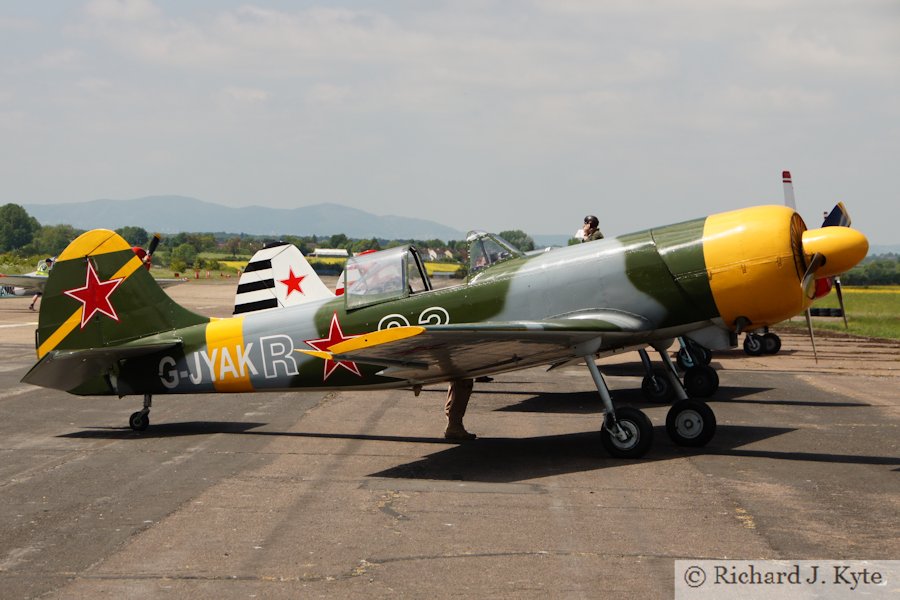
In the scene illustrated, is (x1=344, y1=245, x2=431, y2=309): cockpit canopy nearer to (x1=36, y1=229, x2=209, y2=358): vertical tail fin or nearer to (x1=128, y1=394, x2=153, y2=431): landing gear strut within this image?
(x1=36, y1=229, x2=209, y2=358): vertical tail fin

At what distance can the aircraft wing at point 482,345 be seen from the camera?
886 centimetres

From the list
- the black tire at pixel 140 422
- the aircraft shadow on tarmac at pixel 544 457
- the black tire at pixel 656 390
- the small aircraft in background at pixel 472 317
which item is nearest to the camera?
the aircraft shadow on tarmac at pixel 544 457

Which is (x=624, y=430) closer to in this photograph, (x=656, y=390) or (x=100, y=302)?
(x=656, y=390)

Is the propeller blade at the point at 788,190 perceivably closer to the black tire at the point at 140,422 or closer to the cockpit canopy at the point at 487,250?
the cockpit canopy at the point at 487,250

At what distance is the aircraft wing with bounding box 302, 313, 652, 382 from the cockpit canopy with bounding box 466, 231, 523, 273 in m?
1.52

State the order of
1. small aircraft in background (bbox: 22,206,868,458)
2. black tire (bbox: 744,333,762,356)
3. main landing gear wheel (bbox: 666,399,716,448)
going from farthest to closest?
1. black tire (bbox: 744,333,762,356)
2. main landing gear wheel (bbox: 666,399,716,448)
3. small aircraft in background (bbox: 22,206,868,458)

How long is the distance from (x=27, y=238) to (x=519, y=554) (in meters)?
201

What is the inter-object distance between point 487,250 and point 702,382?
17.5 ft

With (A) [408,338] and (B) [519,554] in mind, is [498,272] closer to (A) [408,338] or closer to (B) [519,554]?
(A) [408,338]

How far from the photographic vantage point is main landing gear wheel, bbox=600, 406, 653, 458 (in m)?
10.1

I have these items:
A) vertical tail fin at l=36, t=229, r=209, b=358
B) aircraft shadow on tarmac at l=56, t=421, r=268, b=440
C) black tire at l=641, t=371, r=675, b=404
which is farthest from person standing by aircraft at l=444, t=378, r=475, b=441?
black tire at l=641, t=371, r=675, b=404

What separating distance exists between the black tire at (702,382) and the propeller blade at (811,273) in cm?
541

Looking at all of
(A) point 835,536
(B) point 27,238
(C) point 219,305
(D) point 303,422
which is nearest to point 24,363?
(D) point 303,422

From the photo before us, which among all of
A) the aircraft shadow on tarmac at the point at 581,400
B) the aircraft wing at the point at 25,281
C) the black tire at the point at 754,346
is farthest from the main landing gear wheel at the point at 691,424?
the aircraft wing at the point at 25,281
